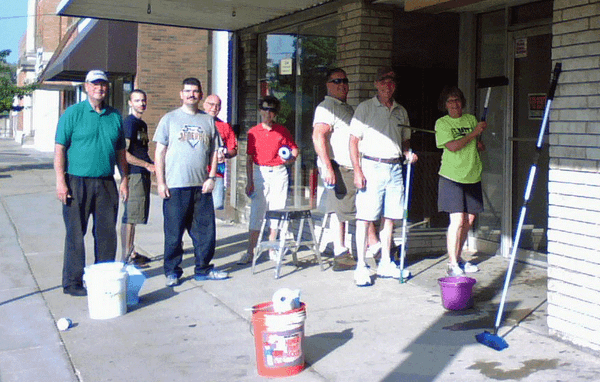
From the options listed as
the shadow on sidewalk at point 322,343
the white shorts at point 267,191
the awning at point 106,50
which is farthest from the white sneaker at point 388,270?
the awning at point 106,50

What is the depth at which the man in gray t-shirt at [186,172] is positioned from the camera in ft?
24.1

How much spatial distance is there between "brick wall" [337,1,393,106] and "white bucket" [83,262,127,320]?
3351 mm

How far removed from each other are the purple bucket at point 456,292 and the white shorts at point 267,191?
2611 mm

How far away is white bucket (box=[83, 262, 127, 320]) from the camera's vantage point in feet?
20.6

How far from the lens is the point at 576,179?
5.19 m

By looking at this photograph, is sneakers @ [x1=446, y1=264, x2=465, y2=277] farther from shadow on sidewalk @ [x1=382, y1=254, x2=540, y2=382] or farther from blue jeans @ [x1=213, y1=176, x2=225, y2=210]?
blue jeans @ [x1=213, y1=176, x2=225, y2=210]

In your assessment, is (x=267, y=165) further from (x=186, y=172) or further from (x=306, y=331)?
(x=306, y=331)

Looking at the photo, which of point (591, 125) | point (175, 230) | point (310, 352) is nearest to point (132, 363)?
point (310, 352)

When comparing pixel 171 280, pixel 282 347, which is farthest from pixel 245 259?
pixel 282 347

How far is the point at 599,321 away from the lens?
5023 millimetres

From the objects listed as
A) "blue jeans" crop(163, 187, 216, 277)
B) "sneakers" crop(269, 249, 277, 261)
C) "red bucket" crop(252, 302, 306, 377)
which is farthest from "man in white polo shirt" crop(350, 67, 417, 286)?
"red bucket" crop(252, 302, 306, 377)

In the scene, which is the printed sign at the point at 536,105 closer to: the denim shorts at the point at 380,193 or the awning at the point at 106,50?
the denim shorts at the point at 380,193

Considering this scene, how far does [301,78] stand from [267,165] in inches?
85.3

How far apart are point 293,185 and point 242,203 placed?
4.94ft
